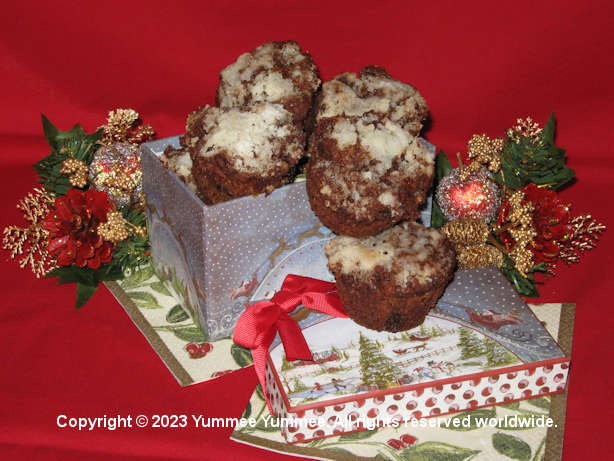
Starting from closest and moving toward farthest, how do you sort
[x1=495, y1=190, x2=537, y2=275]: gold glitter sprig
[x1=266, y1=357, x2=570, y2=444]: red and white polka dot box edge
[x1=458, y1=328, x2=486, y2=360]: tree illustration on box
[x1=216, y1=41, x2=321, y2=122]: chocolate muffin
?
1. [x1=266, y1=357, x2=570, y2=444]: red and white polka dot box edge
2. [x1=458, y1=328, x2=486, y2=360]: tree illustration on box
3. [x1=216, y1=41, x2=321, y2=122]: chocolate muffin
4. [x1=495, y1=190, x2=537, y2=275]: gold glitter sprig

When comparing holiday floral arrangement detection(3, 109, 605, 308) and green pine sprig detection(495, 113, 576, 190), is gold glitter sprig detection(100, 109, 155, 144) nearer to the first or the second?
holiday floral arrangement detection(3, 109, 605, 308)

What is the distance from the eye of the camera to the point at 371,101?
181 cm

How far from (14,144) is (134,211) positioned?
100 cm

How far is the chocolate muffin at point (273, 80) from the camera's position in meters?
1.77

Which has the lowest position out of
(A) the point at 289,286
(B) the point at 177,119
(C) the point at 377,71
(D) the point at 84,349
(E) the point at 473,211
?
(D) the point at 84,349

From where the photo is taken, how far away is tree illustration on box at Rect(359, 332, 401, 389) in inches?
62.1

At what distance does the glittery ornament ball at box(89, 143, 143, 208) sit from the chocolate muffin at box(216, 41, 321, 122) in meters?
0.50

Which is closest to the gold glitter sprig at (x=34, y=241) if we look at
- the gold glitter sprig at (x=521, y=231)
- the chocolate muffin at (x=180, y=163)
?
the chocolate muffin at (x=180, y=163)

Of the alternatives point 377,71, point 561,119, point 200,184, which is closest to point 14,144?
point 200,184

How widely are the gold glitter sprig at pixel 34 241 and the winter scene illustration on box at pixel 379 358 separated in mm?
933

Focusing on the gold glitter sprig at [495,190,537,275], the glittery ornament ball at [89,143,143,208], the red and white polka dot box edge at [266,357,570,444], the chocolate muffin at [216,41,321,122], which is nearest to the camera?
the red and white polka dot box edge at [266,357,570,444]

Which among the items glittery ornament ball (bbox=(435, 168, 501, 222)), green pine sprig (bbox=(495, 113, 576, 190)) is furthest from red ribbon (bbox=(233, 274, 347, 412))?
green pine sprig (bbox=(495, 113, 576, 190))

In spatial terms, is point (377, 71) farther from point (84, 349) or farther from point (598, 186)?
point (598, 186)

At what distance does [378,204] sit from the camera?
5.35ft
